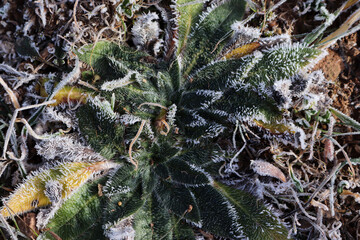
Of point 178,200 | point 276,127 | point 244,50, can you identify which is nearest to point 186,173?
point 178,200

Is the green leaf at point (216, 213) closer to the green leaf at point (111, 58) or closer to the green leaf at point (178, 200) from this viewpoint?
the green leaf at point (178, 200)

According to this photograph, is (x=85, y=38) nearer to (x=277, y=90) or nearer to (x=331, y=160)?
(x=277, y=90)

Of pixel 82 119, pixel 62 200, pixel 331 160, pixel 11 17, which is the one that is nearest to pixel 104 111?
pixel 82 119

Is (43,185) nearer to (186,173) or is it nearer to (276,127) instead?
(186,173)

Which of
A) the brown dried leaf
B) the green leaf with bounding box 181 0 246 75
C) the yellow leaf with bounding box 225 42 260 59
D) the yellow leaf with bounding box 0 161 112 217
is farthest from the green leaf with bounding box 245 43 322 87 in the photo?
the yellow leaf with bounding box 0 161 112 217

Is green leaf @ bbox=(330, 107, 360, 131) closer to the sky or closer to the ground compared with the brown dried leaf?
closer to the sky

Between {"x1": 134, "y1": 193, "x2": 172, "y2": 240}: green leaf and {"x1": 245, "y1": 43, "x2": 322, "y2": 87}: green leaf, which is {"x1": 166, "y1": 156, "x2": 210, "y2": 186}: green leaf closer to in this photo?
{"x1": 134, "y1": 193, "x2": 172, "y2": 240}: green leaf

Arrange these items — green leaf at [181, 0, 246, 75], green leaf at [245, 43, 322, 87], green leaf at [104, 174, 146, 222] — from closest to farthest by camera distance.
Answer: green leaf at [245, 43, 322, 87] < green leaf at [104, 174, 146, 222] < green leaf at [181, 0, 246, 75]
